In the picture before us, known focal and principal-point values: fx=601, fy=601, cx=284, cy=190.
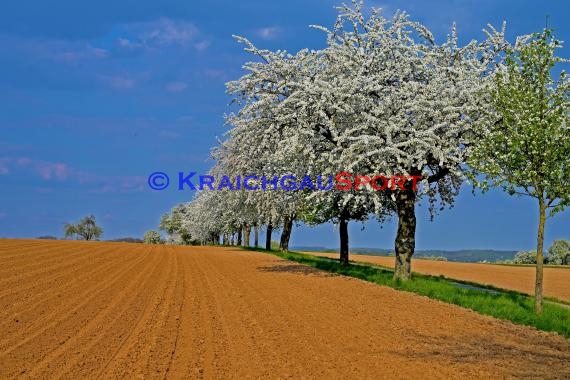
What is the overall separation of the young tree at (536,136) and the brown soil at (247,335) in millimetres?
4877

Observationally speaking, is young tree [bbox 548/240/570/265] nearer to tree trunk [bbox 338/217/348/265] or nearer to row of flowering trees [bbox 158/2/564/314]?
tree trunk [bbox 338/217/348/265]

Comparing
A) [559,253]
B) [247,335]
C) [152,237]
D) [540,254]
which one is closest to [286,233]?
[540,254]

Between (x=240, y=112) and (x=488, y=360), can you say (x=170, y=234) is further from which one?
(x=488, y=360)

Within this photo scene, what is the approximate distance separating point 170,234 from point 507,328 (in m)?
140

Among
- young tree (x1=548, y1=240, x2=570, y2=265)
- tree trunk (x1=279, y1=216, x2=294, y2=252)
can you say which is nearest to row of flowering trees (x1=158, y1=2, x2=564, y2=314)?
tree trunk (x1=279, y1=216, x2=294, y2=252)

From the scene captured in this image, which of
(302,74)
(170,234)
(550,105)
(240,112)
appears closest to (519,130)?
(550,105)

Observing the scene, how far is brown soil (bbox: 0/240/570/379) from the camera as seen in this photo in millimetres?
11219

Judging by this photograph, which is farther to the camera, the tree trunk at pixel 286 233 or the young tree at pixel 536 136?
the tree trunk at pixel 286 233

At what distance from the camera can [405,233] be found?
98.2 feet

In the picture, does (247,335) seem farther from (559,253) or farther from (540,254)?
(559,253)

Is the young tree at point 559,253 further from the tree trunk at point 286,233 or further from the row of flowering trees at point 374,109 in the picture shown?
the row of flowering trees at point 374,109

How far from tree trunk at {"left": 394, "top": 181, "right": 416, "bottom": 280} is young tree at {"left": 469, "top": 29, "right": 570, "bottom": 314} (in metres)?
8.12

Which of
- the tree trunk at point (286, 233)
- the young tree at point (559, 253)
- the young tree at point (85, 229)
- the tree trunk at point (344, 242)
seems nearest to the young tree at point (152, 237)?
the young tree at point (85, 229)

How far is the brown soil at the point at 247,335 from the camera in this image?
36.8 ft
